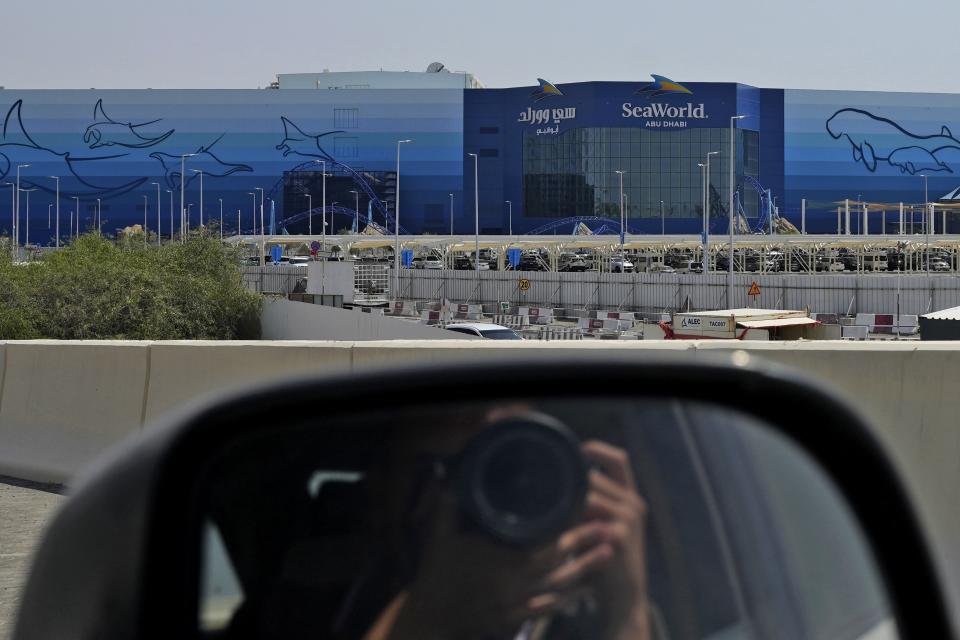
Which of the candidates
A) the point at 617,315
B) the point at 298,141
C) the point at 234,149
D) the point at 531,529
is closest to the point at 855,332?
the point at 617,315

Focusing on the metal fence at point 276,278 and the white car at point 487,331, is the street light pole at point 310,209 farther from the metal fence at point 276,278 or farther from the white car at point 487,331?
the white car at point 487,331

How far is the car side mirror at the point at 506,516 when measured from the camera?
1732 mm

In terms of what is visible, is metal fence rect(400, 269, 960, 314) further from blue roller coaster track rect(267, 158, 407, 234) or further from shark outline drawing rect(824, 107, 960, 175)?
shark outline drawing rect(824, 107, 960, 175)

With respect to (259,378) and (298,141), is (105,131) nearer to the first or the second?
(298,141)

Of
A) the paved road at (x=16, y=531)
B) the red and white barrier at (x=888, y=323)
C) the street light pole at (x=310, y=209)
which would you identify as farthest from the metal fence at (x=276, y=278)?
the street light pole at (x=310, y=209)

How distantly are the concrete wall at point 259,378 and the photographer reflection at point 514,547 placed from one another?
5222 millimetres

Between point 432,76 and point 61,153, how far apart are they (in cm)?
3988

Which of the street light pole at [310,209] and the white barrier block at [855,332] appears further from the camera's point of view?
the street light pole at [310,209]

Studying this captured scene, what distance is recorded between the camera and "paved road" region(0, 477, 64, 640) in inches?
289

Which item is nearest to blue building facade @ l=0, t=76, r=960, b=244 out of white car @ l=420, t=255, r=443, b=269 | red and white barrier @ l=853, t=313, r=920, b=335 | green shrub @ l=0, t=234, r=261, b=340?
white car @ l=420, t=255, r=443, b=269

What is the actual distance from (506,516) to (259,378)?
583 cm

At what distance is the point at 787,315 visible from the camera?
27922 mm

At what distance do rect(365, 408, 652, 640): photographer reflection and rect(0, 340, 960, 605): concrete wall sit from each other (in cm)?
522

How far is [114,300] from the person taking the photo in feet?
99.5
